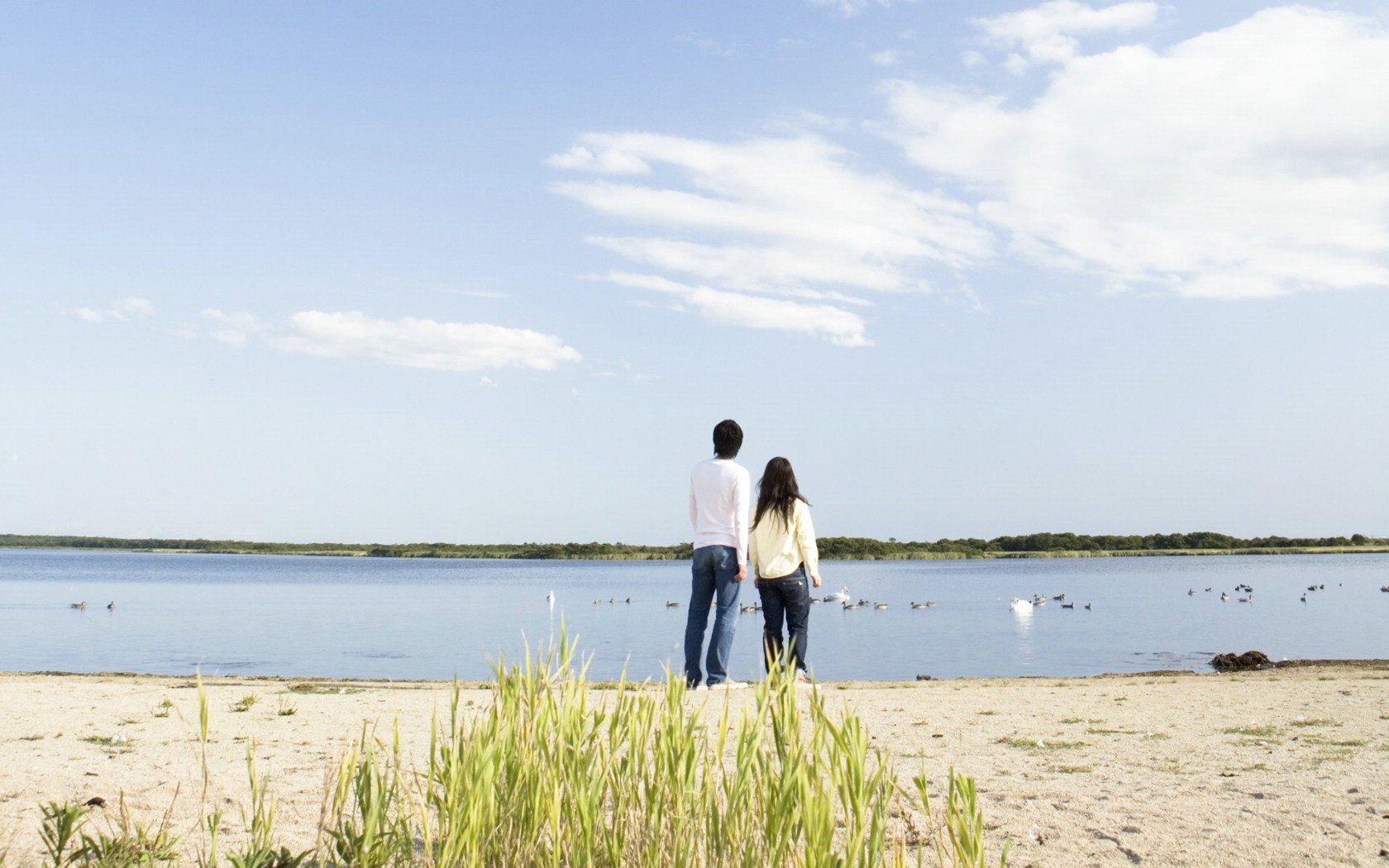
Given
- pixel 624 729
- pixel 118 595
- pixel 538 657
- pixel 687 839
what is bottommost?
pixel 118 595

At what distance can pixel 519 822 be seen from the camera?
312 cm

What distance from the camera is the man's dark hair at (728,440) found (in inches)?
358

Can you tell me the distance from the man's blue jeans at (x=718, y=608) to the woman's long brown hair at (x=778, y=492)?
53 centimetres

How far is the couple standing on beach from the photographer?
891cm

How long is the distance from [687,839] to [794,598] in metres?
6.15

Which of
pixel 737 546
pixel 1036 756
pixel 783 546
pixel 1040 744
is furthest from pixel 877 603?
pixel 1036 756

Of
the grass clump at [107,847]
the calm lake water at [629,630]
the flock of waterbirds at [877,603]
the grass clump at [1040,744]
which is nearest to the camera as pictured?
the grass clump at [107,847]

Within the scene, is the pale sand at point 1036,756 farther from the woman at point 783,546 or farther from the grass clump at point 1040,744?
the woman at point 783,546

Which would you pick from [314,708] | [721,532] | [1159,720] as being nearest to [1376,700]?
[1159,720]

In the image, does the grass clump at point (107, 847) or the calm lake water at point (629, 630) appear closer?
the grass clump at point (107, 847)

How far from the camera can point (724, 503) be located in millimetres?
8930

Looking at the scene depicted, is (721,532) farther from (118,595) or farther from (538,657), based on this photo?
(118,595)

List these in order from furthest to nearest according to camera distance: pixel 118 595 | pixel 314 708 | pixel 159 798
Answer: pixel 118 595 < pixel 314 708 < pixel 159 798

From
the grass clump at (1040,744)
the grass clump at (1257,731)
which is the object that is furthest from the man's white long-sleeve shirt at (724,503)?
the grass clump at (1257,731)
